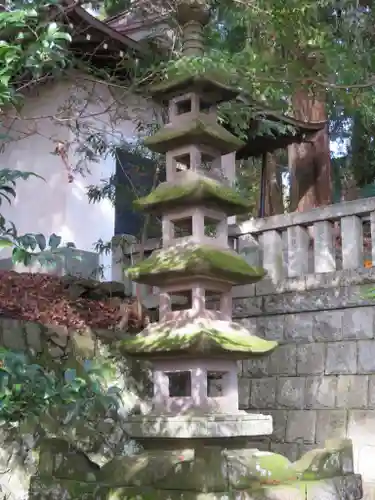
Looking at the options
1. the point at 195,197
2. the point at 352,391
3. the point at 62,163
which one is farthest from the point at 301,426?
the point at 62,163

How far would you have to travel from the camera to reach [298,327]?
6973 mm

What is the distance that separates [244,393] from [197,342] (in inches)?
115

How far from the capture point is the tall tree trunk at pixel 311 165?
10.8 meters

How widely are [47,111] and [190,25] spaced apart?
4.29 metres

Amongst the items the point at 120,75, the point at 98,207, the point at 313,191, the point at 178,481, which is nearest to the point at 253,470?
the point at 178,481

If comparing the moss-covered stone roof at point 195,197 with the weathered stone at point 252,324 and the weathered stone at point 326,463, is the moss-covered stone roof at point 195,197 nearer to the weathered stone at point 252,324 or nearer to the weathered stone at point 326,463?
the weathered stone at point 326,463

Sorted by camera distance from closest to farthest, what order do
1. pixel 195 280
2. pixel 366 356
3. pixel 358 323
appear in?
1. pixel 195 280
2. pixel 366 356
3. pixel 358 323

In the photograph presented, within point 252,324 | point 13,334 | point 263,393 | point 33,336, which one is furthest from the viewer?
point 252,324

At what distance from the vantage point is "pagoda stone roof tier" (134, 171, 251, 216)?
16.5ft

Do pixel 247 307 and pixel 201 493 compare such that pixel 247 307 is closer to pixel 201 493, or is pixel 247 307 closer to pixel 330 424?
pixel 330 424

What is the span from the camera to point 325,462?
15.8 ft

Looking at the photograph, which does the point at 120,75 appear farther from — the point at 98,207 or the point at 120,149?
the point at 98,207

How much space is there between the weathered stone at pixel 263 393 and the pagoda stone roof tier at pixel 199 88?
3264 millimetres

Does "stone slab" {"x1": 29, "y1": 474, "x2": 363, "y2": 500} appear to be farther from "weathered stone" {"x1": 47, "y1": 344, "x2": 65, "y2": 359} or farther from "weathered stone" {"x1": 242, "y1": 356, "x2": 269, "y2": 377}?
"weathered stone" {"x1": 242, "y1": 356, "x2": 269, "y2": 377}
